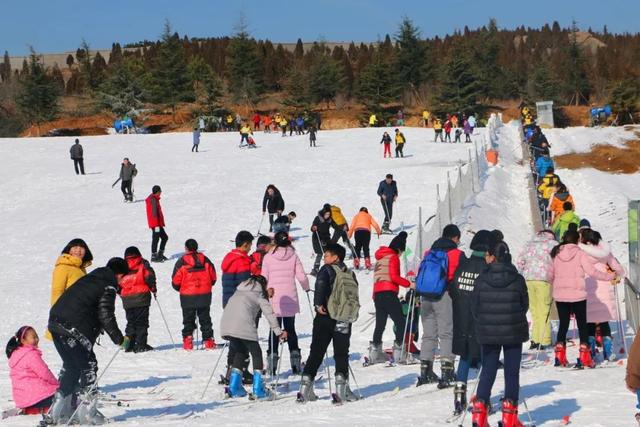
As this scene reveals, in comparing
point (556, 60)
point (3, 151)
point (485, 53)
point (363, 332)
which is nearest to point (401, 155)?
point (3, 151)

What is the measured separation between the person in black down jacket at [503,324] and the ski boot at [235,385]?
9.31ft

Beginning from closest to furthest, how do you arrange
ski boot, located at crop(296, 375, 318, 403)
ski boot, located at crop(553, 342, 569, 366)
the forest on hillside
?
ski boot, located at crop(296, 375, 318, 403), ski boot, located at crop(553, 342, 569, 366), the forest on hillside

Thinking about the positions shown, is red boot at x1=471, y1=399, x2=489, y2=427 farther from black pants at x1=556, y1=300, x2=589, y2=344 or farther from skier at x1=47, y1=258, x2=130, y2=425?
black pants at x1=556, y1=300, x2=589, y2=344

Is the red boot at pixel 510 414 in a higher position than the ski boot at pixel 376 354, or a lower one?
higher

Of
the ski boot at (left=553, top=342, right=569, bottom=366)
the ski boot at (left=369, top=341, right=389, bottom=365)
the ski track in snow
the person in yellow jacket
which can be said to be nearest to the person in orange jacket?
the ski track in snow

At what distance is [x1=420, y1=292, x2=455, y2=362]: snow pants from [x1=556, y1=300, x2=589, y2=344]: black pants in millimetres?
1551

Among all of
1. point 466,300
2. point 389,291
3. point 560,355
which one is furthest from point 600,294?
point 466,300

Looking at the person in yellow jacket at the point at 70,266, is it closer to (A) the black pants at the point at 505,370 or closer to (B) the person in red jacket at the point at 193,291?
(B) the person in red jacket at the point at 193,291

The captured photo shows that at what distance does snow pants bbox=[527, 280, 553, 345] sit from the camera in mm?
10805

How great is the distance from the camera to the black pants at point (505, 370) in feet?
23.5

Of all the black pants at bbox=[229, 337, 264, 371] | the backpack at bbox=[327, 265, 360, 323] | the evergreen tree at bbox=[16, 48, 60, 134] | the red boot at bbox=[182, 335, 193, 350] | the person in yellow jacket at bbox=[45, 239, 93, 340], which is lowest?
the red boot at bbox=[182, 335, 193, 350]

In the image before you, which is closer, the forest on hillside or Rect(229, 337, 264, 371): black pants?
Rect(229, 337, 264, 371): black pants

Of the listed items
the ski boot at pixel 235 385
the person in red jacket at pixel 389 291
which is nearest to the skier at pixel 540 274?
the person in red jacket at pixel 389 291

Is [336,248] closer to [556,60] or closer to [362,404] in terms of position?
[362,404]
